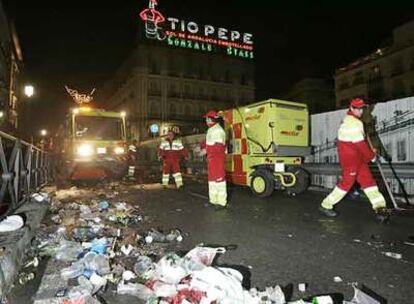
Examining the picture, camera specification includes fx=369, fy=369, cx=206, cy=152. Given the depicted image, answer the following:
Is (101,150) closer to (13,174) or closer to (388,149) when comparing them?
(13,174)

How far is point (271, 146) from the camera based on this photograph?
26.9ft

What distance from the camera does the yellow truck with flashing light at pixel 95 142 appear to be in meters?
11.9

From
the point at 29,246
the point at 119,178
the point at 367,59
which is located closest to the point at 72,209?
the point at 29,246

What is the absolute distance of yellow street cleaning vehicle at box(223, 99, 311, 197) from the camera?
8.23m

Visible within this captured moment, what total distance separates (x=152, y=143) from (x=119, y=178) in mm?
16431

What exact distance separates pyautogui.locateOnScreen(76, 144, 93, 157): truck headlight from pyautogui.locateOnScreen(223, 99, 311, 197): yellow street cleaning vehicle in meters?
5.28

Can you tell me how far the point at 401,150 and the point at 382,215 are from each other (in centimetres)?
378

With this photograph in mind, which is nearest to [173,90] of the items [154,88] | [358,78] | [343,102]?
[154,88]

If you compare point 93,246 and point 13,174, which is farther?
point 13,174

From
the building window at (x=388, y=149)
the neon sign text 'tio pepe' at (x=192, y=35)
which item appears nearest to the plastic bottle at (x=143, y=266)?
the building window at (x=388, y=149)

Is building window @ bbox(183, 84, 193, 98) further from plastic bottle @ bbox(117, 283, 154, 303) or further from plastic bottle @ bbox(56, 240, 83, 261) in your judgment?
plastic bottle @ bbox(117, 283, 154, 303)

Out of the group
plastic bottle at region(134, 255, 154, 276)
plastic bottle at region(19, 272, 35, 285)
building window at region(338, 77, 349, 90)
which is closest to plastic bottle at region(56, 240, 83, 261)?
plastic bottle at region(19, 272, 35, 285)

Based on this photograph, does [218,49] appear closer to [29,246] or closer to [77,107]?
[77,107]

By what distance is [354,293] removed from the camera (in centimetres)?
280
